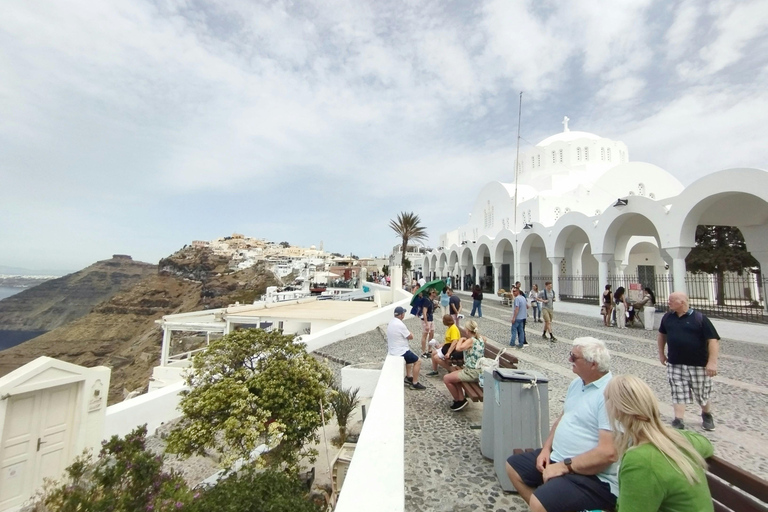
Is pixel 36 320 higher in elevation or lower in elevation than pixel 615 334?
lower

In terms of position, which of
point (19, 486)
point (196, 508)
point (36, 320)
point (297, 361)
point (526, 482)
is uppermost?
point (297, 361)

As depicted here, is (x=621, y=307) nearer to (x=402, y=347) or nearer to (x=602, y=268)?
(x=602, y=268)

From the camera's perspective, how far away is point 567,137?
2975cm

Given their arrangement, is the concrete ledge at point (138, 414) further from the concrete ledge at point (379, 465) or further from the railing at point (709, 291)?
the railing at point (709, 291)

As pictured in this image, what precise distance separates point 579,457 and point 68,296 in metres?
167

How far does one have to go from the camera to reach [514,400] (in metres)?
3.01

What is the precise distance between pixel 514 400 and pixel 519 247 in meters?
19.8

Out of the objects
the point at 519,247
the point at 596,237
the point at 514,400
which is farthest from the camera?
the point at 519,247

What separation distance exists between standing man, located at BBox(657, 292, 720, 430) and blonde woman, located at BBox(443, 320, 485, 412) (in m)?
1.99

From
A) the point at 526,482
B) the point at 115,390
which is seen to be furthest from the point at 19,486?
the point at 115,390

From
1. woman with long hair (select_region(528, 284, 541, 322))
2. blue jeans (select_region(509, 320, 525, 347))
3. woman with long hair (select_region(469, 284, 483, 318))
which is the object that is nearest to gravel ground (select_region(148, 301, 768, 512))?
blue jeans (select_region(509, 320, 525, 347))

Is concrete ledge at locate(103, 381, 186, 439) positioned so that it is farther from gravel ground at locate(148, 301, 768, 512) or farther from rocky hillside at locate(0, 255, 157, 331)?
rocky hillside at locate(0, 255, 157, 331)

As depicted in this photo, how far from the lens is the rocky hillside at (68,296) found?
11069cm

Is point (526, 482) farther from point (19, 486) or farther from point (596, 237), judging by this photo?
point (596, 237)
